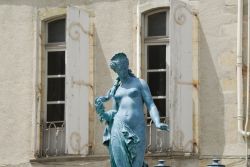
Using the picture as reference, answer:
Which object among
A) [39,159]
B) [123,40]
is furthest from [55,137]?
[123,40]

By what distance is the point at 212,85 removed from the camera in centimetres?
2655

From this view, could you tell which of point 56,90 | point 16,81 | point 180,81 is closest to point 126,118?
point 180,81

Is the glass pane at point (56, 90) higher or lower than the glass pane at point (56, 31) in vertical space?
lower

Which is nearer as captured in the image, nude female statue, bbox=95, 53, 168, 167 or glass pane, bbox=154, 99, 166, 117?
nude female statue, bbox=95, 53, 168, 167

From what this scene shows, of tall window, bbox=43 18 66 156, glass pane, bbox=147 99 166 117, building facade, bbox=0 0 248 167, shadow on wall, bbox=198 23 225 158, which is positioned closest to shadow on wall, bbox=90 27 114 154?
building facade, bbox=0 0 248 167

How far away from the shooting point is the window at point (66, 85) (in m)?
26.9

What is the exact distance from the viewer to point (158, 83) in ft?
88.5

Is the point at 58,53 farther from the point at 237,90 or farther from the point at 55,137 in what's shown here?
the point at 237,90

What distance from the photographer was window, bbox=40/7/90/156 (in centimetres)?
2691

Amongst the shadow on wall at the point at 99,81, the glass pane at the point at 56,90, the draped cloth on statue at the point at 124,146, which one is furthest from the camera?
the glass pane at the point at 56,90

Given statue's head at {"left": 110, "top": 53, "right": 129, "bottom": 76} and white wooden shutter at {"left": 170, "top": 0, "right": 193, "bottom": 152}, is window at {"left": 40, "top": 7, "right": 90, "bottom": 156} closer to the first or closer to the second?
white wooden shutter at {"left": 170, "top": 0, "right": 193, "bottom": 152}

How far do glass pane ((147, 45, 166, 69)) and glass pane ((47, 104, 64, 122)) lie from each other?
187 cm

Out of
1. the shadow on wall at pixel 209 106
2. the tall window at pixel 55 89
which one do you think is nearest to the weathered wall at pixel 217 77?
the shadow on wall at pixel 209 106

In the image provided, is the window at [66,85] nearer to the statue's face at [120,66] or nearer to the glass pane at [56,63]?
the glass pane at [56,63]
